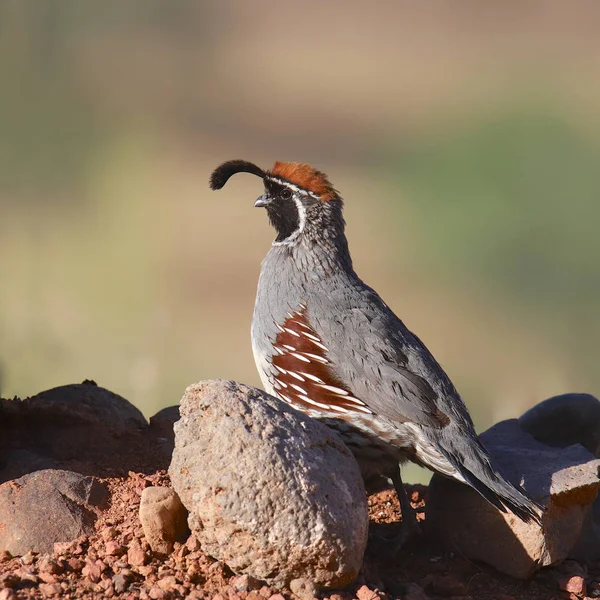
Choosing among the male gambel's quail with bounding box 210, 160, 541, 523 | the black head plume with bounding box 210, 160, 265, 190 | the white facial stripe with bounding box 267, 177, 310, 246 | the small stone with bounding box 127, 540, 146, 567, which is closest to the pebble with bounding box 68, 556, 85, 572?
the small stone with bounding box 127, 540, 146, 567

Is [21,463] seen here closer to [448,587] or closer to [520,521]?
[448,587]

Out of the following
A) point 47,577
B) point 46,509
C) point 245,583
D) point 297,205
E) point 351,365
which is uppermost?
point 297,205

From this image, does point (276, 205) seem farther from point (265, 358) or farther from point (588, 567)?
point (588, 567)

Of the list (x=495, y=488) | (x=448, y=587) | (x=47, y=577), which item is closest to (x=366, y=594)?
(x=448, y=587)

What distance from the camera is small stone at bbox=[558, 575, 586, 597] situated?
427 centimetres

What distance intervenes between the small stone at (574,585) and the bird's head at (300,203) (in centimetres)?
231

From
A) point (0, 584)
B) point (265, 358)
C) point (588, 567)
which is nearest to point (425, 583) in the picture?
point (588, 567)

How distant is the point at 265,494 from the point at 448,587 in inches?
47.8

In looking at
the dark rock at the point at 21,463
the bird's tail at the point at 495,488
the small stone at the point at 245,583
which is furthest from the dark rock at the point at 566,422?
the dark rock at the point at 21,463

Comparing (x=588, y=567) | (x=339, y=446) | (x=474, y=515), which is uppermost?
(x=339, y=446)

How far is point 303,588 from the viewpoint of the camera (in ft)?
11.6

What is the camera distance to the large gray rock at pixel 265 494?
3463mm

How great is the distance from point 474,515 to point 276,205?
218 centimetres

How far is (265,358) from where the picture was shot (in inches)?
186
